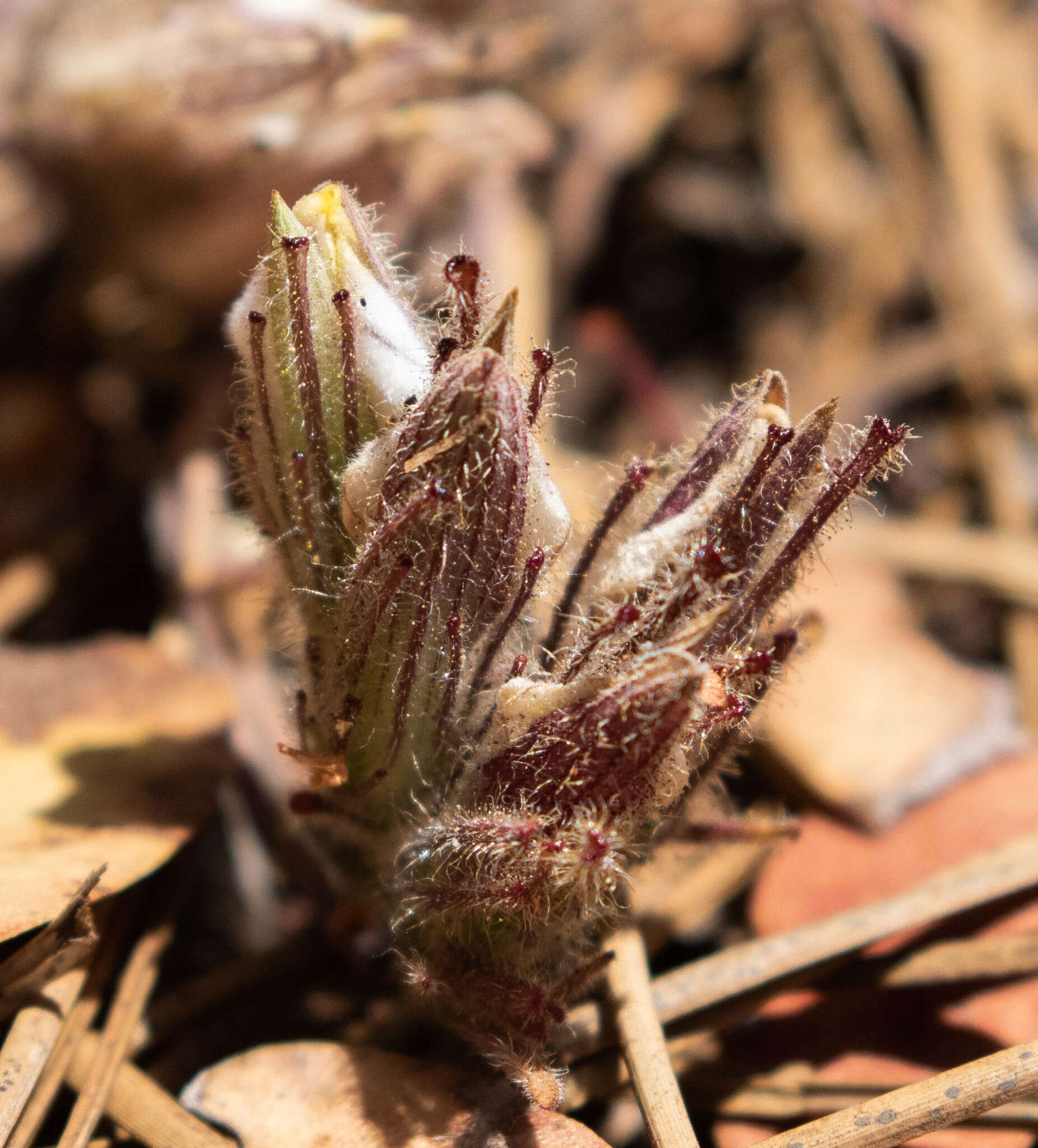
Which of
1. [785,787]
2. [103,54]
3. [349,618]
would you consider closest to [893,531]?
[785,787]

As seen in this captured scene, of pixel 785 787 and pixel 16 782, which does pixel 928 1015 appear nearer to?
pixel 785 787

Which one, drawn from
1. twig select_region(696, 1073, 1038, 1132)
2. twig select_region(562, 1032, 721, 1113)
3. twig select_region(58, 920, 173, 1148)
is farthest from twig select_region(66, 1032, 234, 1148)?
twig select_region(696, 1073, 1038, 1132)

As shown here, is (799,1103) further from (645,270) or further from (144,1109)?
(645,270)

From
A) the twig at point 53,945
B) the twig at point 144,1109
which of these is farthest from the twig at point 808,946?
the twig at point 53,945

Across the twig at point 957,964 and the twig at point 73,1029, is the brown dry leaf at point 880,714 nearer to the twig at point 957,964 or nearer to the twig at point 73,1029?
the twig at point 957,964

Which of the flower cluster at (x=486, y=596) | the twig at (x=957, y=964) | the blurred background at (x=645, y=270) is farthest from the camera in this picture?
the blurred background at (x=645, y=270)

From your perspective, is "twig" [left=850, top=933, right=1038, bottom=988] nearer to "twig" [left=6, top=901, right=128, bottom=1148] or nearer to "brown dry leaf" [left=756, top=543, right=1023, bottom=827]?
"brown dry leaf" [left=756, top=543, right=1023, bottom=827]
